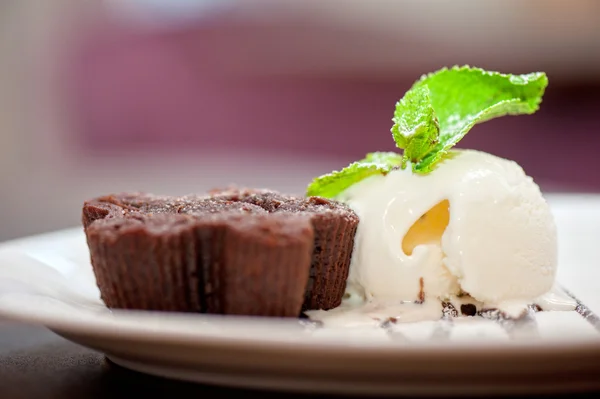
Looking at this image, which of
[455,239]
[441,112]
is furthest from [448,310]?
[441,112]

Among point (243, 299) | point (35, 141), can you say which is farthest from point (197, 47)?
point (243, 299)

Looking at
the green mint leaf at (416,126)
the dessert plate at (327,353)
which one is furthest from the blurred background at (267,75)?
the dessert plate at (327,353)

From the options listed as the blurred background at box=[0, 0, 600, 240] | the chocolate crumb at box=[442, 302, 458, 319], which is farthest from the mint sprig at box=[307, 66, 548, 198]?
the blurred background at box=[0, 0, 600, 240]

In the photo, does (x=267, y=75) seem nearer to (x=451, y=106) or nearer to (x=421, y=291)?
(x=451, y=106)

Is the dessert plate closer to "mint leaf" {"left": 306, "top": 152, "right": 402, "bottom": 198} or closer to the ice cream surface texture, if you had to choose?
the ice cream surface texture

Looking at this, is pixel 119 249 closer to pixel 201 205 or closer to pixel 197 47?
pixel 201 205
